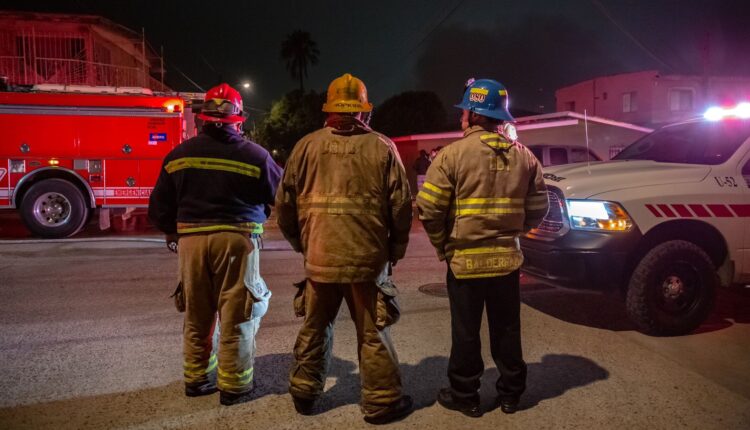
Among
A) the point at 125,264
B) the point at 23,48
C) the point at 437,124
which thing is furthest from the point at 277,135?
the point at 125,264

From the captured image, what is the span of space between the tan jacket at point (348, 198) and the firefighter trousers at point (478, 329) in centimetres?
52

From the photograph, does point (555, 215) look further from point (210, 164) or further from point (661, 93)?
point (661, 93)

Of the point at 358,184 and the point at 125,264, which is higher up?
the point at 358,184

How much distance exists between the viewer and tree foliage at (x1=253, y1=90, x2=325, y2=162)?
50.5 meters

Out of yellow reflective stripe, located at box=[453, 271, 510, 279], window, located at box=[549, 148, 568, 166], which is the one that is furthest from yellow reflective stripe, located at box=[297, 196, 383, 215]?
window, located at box=[549, 148, 568, 166]

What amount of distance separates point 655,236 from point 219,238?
140 inches

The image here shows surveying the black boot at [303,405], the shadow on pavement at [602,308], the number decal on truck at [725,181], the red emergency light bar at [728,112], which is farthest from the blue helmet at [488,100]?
the red emergency light bar at [728,112]

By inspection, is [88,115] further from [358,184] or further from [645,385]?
[645,385]

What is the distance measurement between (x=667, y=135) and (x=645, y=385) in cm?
327

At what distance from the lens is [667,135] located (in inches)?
241

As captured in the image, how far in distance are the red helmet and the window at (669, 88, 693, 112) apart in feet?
144

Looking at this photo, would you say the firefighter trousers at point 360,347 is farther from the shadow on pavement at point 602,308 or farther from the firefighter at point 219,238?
the shadow on pavement at point 602,308

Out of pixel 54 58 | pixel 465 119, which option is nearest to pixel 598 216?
pixel 465 119

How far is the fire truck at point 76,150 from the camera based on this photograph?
10.9 meters
